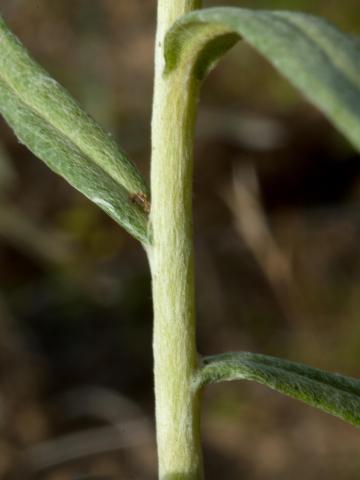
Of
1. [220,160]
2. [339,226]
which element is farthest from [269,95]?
[339,226]

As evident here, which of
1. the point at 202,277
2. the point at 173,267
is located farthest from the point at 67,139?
the point at 202,277

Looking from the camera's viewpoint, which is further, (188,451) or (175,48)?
(188,451)

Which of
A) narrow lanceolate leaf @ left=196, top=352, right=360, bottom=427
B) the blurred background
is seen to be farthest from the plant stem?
the blurred background

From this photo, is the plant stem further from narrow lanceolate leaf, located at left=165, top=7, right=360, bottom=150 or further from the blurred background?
the blurred background

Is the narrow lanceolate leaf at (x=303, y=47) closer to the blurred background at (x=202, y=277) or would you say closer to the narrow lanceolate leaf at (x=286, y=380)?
the narrow lanceolate leaf at (x=286, y=380)

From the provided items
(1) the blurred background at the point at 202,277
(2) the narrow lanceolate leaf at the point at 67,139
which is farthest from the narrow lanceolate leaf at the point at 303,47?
(1) the blurred background at the point at 202,277

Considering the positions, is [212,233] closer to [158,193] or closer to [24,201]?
[24,201]

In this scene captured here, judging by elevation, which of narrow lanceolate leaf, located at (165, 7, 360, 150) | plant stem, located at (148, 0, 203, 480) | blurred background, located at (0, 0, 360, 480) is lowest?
blurred background, located at (0, 0, 360, 480)
